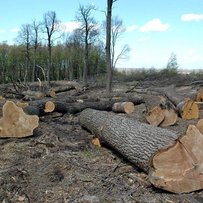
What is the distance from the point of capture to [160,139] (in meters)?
5.21

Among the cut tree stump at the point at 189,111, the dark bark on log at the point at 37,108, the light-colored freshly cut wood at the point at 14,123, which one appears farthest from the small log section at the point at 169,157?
the dark bark on log at the point at 37,108

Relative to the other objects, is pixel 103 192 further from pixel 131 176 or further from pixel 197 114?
pixel 197 114

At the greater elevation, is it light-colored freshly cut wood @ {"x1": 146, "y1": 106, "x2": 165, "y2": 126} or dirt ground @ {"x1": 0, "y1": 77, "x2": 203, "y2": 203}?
light-colored freshly cut wood @ {"x1": 146, "y1": 106, "x2": 165, "y2": 126}

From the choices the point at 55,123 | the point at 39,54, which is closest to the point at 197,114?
the point at 55,123

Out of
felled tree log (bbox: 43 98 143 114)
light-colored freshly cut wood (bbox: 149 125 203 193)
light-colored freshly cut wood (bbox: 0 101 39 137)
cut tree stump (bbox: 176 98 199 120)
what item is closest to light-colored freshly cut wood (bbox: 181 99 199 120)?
cut tree stump (bbox: 176 98 199 120)

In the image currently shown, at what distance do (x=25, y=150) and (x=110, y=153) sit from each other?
1.58 meters

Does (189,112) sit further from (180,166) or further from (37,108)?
(180,166)

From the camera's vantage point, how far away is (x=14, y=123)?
24.8ft

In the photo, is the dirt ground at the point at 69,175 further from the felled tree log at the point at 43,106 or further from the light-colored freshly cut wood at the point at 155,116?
the felled tree log at the point at 43,106

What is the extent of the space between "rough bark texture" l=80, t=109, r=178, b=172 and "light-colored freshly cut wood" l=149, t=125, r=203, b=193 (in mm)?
147

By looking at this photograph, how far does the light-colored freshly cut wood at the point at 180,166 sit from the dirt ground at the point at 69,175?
127 millimetres

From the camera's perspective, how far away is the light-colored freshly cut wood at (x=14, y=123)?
Answer: 24.6 ft

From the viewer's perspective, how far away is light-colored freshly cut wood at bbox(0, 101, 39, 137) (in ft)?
24.6

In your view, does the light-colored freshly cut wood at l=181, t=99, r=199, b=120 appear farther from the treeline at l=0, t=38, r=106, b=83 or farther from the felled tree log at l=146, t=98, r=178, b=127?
the treeline at l=0, t=38, r=106, b=83
